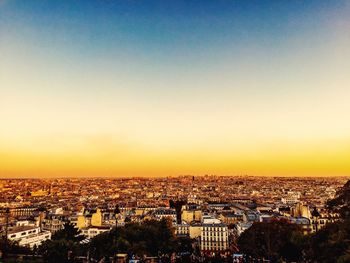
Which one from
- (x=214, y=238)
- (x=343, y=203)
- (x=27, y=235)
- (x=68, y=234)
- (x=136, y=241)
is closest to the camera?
(x=343, y=203)

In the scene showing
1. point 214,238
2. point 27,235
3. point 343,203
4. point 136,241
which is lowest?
point 214,238

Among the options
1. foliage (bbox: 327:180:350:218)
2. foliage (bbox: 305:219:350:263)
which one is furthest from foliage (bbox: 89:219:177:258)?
foliage (bbox: 327:180:350:218)

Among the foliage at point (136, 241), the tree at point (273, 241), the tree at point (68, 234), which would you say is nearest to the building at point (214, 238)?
the tree at point (273, 241)

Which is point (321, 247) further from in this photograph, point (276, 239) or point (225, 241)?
point (225, 241)

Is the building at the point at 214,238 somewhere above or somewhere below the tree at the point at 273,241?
below

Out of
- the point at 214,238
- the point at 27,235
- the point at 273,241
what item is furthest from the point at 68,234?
the point at 273,241

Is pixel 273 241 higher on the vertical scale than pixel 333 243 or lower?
lower

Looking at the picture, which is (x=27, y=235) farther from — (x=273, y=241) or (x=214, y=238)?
(x=273, y=241)

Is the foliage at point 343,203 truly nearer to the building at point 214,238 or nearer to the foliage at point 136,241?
the foliage at point 136,241

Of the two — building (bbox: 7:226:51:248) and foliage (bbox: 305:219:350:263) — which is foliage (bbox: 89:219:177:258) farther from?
building (bbox: 7:226:51:248)
